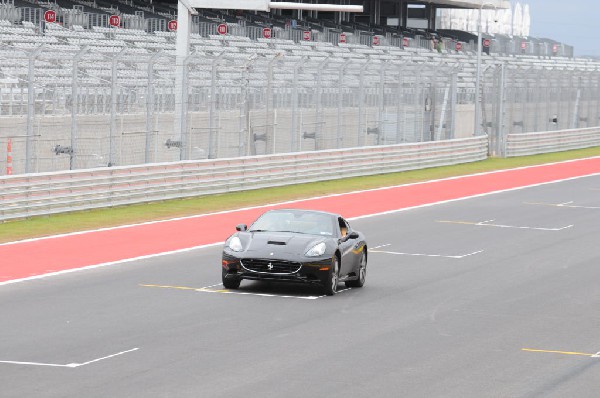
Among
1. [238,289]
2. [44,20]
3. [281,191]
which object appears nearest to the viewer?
[238,289]

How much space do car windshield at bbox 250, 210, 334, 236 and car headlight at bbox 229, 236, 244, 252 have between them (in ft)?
1.68

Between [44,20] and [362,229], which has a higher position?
[44,20]

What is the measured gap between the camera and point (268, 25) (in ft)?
228

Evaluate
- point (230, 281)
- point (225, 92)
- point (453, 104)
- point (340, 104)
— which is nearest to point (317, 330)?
point (230, 281)

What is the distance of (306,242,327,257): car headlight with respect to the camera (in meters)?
17.8

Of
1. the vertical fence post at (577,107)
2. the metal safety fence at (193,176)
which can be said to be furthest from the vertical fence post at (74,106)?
the vertical fence post at (577,107)

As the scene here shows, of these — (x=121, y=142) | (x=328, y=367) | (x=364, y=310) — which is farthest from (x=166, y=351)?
(x=121, y=142)

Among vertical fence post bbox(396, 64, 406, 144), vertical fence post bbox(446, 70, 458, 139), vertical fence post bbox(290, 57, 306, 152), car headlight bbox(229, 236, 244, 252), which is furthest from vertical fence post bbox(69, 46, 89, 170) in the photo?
vertical fence post bbox(446, 70, 458, 139)

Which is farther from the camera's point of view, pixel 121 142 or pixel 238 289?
pixel 121 142

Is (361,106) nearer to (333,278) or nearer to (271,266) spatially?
(333,278)

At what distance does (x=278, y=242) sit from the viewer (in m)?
18.0

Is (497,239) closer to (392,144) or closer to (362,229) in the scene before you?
(362,229)

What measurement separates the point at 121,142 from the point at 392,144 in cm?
1608

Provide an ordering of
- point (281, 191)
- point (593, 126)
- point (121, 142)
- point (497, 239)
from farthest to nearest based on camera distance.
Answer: point (593, 126), point (281, 191), point (121, 142), point (497, 239)
